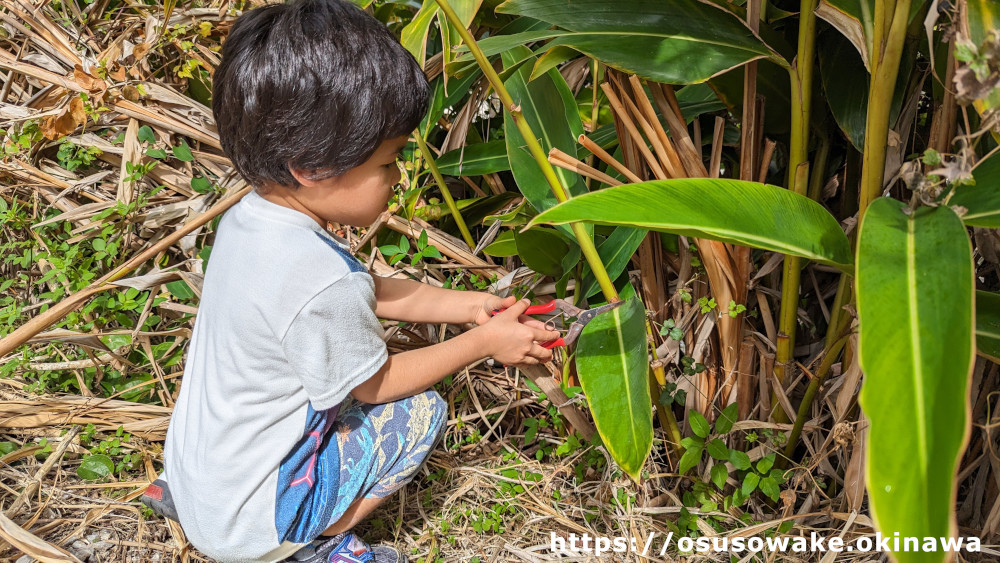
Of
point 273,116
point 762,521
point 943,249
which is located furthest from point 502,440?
point 943,249

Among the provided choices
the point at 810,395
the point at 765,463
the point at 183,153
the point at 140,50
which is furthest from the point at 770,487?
the point at 140,50

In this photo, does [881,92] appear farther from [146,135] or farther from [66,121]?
[66,121]

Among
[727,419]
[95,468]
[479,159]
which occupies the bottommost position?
[95,468]

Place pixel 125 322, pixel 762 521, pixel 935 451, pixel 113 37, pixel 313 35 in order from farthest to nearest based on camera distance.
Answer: pixel 113 37, pixel 125 322, pixel 762 521, pixel 313 35, pixel 935 451

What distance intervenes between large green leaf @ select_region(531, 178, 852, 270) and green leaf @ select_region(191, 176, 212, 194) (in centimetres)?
107

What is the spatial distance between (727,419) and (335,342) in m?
0.55

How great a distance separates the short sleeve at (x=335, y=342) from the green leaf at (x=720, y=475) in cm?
50

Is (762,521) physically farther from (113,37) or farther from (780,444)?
(113,37)

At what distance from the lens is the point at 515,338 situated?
0.98 meters

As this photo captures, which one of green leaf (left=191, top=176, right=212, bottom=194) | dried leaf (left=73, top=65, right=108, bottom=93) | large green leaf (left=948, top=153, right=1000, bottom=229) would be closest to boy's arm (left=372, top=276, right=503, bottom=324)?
green leaf (left=191, top=176, right=212, bottom=194)

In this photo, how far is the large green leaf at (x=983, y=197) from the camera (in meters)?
0.68

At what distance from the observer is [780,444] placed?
1.04 metres

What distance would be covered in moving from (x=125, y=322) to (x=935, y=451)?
1.43 meters

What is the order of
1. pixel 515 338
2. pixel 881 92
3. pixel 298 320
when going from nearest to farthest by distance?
pixel 881 92 → pixel 298 320 → pixel 515 338
